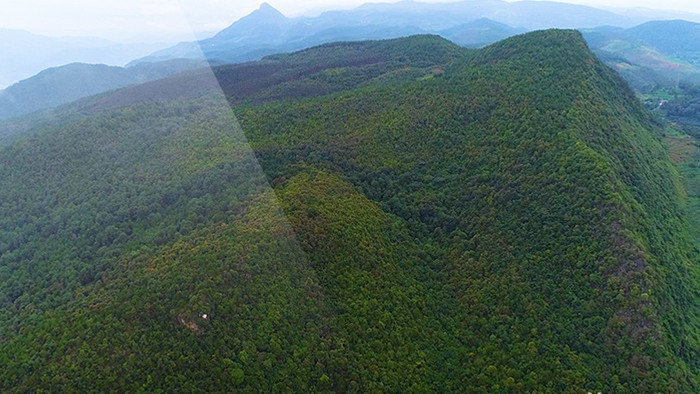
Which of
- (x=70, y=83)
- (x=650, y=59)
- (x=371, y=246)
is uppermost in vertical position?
(x=70, y=83)

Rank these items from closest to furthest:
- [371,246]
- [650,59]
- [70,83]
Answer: [371,246] → [70,83] → [650,59]

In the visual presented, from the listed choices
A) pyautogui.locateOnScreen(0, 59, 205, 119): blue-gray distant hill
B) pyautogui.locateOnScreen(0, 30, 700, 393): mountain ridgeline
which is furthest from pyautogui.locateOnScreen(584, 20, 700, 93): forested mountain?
pyautogui.locateOnScreen(0, 59, 205, 119): blue-gray distant hill

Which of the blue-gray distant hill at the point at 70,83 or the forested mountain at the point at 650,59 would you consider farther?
the blue-gray distant hill at the point at 70,83

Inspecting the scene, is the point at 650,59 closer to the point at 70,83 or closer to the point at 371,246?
the point at 371,246

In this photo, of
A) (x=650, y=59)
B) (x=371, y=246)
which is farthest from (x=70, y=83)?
(x=650, y=59)

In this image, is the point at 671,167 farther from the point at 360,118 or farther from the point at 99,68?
the point at 99,68

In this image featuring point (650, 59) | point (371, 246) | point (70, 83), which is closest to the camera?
point (371, 246)

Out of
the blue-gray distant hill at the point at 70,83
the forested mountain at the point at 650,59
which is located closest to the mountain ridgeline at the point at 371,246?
the forested mountain at the point at 650,59

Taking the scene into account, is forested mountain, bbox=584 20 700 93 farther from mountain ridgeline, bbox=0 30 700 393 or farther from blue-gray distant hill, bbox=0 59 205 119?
blue-gray distant hill, bbox=0 59 205 119

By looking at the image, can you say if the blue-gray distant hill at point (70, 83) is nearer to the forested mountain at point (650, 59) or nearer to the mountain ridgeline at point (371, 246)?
the mountain ridgeline at point (371, 246)

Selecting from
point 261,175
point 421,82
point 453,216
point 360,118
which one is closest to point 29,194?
point 261,175
